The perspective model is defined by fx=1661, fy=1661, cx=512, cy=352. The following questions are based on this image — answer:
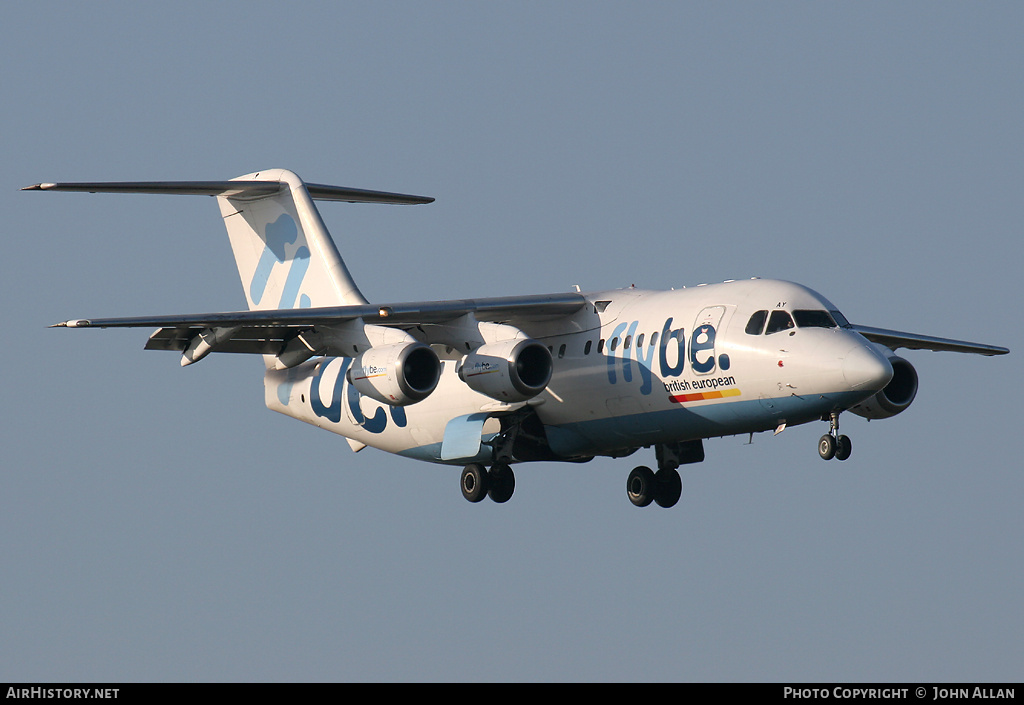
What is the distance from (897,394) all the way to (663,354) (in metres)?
2.90

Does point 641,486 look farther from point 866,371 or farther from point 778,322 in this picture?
point 866,371

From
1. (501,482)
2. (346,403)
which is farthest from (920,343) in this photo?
(346,403)

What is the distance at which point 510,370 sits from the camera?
59.2 ft

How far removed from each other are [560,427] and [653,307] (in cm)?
188

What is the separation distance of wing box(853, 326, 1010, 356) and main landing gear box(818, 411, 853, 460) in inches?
114

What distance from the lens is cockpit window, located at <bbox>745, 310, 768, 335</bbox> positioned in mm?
17750

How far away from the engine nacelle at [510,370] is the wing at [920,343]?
14.3 feet

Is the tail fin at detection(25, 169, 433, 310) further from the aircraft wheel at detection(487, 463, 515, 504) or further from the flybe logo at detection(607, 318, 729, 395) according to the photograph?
A: the flybe logo at detection(607, 318, 729, 395)

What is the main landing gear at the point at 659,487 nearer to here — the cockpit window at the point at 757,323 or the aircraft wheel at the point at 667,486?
the aircraft wheel at the point at 667,486

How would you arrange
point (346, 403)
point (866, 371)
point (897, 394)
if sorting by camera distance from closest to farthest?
point (866, 371) < point (897, 394) < point (346, 403)

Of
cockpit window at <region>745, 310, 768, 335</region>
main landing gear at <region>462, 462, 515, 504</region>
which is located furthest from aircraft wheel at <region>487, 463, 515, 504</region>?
cockpit window at <region>745, 310, 768, 335</region>

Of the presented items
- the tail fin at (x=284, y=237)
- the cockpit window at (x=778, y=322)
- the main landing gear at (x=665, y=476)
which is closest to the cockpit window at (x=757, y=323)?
the cockpit window at (x=778, y=322)
